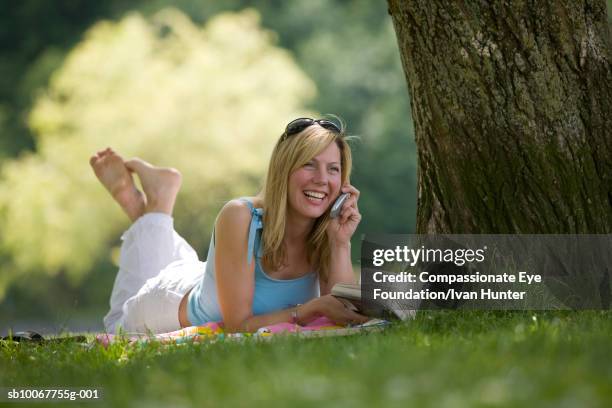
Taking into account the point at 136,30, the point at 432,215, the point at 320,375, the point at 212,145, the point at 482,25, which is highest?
the point at 136,30

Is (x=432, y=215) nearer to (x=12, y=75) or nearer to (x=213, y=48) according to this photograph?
(x=213, y=48)

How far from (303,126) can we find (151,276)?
171cm

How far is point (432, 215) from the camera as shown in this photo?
4.40 m

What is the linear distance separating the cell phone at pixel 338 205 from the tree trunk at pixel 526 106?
1.79 ft

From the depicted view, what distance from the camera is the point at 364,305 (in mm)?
3738

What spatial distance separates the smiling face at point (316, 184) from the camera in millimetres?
4098

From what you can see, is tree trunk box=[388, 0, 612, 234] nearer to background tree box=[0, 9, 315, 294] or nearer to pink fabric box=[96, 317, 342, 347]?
pink fabric box=[96, 317, 342, 347]

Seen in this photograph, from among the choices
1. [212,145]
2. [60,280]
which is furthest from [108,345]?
[60,280]

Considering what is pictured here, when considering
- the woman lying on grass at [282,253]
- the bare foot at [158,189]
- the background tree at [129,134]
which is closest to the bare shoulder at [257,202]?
the woman lying on grass at [282,253]

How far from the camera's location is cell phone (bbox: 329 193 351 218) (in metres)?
4.19

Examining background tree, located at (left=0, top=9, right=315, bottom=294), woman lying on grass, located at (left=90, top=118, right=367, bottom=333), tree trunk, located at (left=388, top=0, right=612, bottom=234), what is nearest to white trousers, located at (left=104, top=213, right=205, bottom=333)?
woman lying on grass, located at (left=90, top=118, right=367, bottom=333)

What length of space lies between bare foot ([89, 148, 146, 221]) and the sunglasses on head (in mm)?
1724

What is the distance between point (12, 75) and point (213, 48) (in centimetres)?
892

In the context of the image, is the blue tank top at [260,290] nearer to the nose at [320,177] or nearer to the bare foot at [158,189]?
the nose at [320,177]
